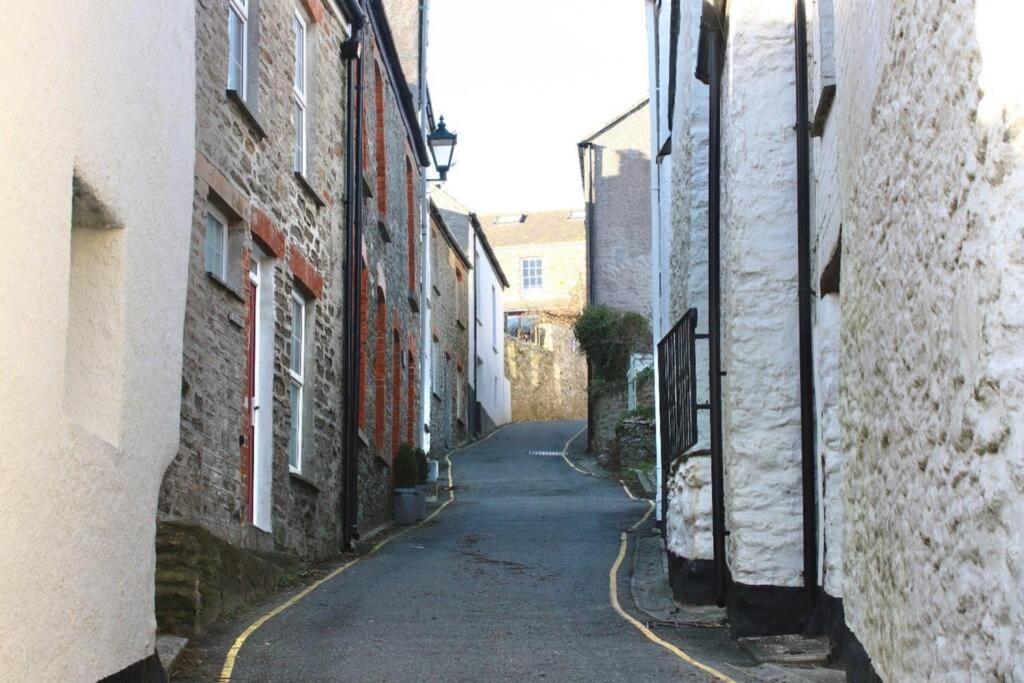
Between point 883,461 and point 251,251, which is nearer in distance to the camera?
point 883,461

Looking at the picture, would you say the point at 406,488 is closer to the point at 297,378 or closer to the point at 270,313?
the point at 297,378

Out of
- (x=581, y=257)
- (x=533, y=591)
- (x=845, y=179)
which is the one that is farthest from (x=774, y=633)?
(x=581, y=257)

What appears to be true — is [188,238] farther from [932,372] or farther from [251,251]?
[932,372]

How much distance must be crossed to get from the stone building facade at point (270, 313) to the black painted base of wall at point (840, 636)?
13.3ft

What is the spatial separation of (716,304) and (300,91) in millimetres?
5120

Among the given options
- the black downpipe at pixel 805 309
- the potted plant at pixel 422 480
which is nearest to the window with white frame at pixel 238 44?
the black downpipe at pixel 805 309

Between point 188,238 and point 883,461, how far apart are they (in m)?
4.37

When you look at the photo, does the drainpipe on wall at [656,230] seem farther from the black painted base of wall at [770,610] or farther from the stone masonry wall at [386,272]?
the black painted base of wall at [770,610]

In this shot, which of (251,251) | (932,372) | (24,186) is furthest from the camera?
(251,251)

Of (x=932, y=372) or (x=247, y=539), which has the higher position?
(x=932, y=372)

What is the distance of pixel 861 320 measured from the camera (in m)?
6.73

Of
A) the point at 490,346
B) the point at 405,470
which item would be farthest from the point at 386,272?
the point at 490,346

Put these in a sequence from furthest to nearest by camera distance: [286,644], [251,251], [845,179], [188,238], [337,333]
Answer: [337,333]
[251,251]
[286,644]
[188,238]
[845,179]

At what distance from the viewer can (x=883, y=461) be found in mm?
6152
